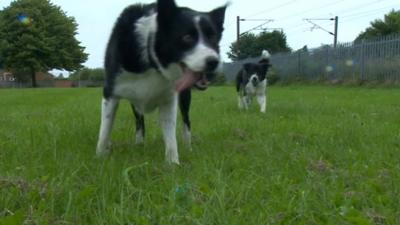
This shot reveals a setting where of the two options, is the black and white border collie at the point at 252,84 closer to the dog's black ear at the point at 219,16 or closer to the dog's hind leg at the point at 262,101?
the dog's hind leg at the point at 262,101

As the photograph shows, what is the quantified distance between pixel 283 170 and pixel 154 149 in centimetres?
150

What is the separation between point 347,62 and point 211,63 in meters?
22.3

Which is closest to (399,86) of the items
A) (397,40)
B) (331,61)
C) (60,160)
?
(397,40)

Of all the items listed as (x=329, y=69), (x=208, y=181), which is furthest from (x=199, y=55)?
(x=329, y=69)

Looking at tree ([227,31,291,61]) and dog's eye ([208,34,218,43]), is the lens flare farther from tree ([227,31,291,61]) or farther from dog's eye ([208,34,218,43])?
tree ([227,31,291,61])

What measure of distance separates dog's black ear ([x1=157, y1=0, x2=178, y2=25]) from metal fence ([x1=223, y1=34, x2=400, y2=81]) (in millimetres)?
12951

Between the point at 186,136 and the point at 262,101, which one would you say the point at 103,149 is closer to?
the point at 186,136

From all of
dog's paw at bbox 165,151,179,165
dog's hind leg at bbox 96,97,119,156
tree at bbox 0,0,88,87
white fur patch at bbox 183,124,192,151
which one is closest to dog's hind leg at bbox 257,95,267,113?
white fur patch at bbox 183,124,192,151

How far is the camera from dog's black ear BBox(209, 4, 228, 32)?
3.73m

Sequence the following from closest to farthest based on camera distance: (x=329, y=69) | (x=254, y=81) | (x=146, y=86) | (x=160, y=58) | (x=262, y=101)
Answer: (x=160, y=58), (x=146, y=86), (x=262, y=101), (x=254, y=81), (x=329, y=69)

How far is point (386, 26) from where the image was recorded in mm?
49906

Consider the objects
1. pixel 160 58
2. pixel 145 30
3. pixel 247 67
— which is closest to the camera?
pixel 160 58

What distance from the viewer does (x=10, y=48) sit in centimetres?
5531

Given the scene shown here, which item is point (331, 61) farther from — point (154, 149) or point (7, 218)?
point (7, 218)
